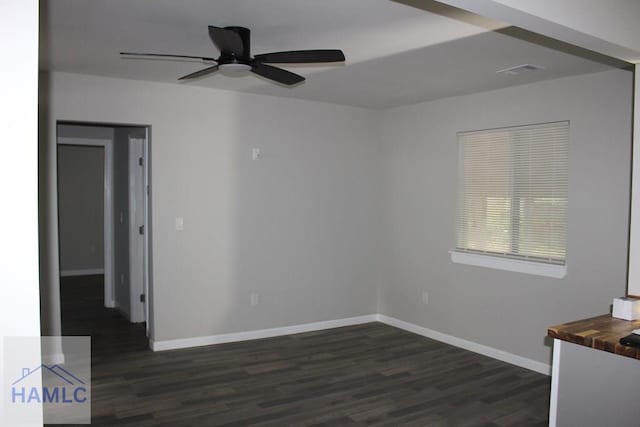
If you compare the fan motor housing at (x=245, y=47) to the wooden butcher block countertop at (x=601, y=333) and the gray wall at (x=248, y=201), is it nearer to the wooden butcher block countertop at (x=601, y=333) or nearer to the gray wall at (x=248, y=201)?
the gray wall at (x=248, y=201)

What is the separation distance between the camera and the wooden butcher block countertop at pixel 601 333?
2371mm

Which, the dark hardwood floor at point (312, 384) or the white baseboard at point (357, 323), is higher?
the white baseboard at point (357, 323)

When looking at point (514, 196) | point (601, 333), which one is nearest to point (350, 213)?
point (514, 196)

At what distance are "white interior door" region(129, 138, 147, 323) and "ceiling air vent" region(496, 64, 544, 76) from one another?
4005mm

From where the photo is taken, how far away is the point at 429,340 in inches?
213

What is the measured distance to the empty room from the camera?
9.77ft

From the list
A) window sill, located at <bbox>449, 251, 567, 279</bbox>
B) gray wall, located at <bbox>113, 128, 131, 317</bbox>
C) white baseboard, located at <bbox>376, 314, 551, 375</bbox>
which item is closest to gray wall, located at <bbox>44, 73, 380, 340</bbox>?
white baseboard, located at <bbox>376, 314, 551, 375</bbox>

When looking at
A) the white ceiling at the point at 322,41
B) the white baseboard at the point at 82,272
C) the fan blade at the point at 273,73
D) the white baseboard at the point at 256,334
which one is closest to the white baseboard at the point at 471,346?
the white baseboard at the point at 256,334

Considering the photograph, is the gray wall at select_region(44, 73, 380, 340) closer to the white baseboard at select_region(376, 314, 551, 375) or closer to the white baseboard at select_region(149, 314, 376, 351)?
the white baseboard at select_region(149, 314, 376, 351)

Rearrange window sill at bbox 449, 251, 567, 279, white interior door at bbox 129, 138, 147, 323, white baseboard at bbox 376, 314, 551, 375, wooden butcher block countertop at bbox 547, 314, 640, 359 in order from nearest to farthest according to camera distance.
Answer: wooden butcher block countertop at bbox 547, 314, 640, 359 → window sill at bbox 449, 251, 567, 279 → white baseboard at bbox 376, 314, 551, 375 → white interior door at bbox 129, 138, 147, 323

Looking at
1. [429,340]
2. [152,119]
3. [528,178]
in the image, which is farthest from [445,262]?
[152,119]

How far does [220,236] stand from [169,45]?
215cm

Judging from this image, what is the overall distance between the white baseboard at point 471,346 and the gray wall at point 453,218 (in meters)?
0.05

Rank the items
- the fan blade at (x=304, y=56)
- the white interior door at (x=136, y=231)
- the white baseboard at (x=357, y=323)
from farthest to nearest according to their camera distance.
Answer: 1. the white interior door at (x=136, y=231)
2. the white baseboard at (x=357, y=323)
3. the fan blade at (x=304, y=56)
